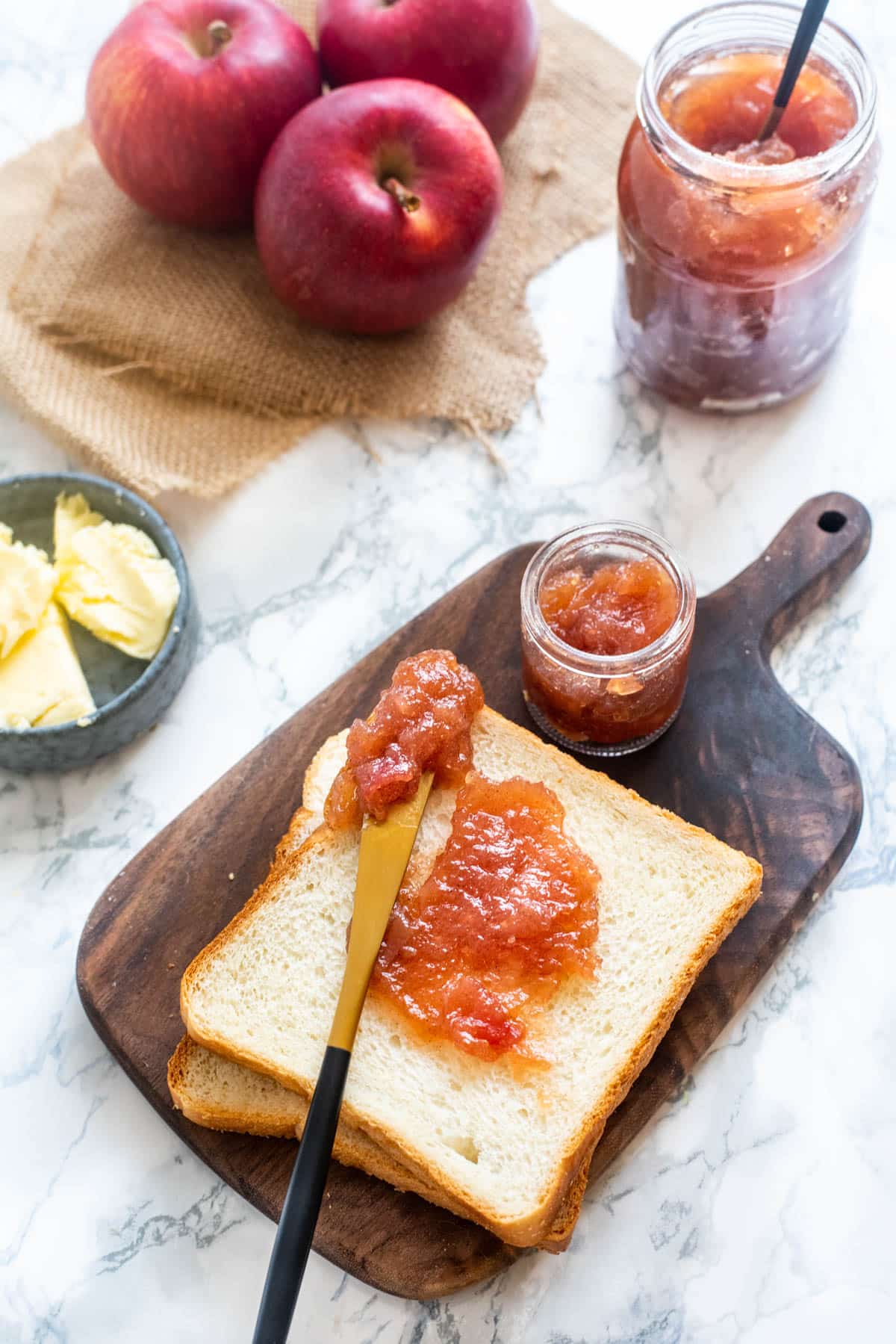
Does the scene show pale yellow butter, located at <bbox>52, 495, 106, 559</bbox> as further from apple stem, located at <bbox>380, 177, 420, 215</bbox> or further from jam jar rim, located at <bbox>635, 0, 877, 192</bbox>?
jam jar rim, located at <bbox>635, 0, 877, 192</bbox>

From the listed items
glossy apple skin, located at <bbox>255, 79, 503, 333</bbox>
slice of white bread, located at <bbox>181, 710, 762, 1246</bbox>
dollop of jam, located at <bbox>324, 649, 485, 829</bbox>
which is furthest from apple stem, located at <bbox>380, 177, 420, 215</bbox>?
slice of white bread, located at <bbox>181, 710, 762, 1246</bbox>

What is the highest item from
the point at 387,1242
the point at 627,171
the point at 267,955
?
the point at 627,171

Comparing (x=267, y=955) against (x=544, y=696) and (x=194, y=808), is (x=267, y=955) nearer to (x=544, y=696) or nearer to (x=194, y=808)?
(x=194, y=808)

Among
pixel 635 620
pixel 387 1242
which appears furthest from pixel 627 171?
pixel 387 1242

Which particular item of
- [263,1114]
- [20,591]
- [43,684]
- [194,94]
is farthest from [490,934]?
[194,94]

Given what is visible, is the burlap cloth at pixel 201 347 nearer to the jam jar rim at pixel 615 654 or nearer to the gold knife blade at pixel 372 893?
the jam jar rim at pixel 615 654

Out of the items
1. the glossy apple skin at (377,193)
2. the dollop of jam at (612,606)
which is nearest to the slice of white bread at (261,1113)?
the dollop of jam at (612,606)

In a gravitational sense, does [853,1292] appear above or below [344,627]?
below
